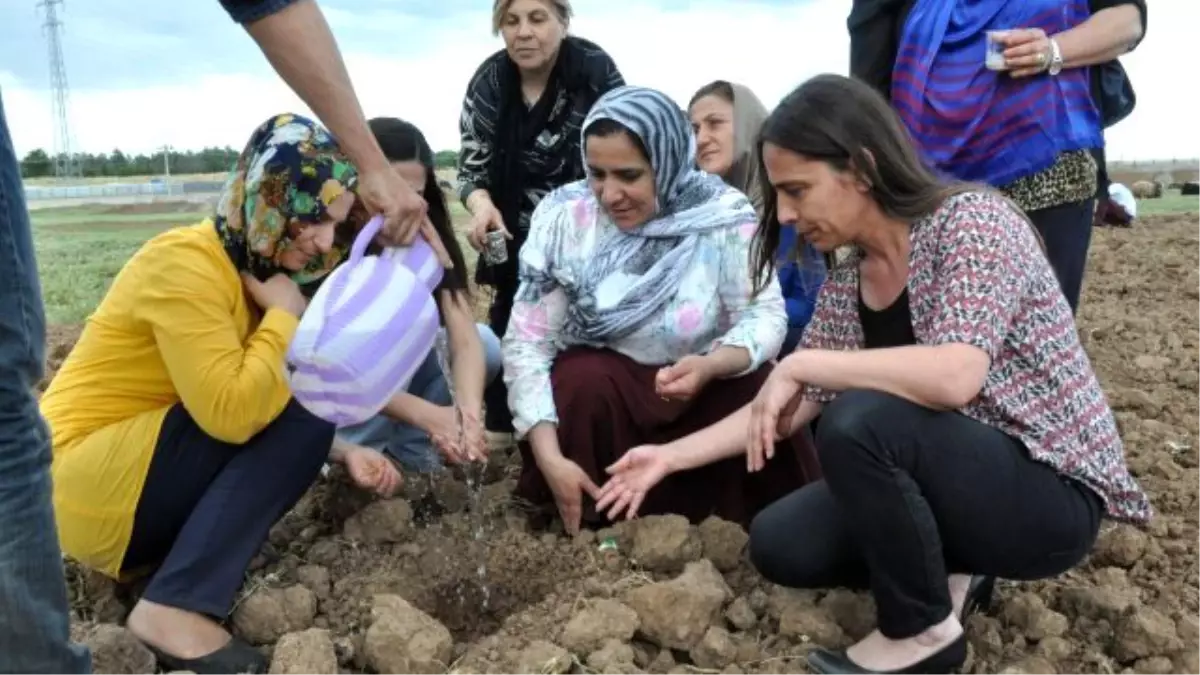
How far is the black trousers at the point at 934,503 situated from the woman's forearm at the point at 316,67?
967 mm

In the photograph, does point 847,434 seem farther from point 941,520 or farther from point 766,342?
point 766,342

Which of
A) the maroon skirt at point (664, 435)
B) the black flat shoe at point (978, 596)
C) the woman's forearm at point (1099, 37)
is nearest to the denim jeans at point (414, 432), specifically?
the maroon skirt at point (664, 435)

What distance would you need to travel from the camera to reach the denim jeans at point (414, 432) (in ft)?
11.0

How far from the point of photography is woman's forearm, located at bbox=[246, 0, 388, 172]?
1966 millimetres

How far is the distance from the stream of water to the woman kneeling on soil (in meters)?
0.13

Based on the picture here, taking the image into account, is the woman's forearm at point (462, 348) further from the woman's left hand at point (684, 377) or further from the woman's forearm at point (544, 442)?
the woman's left hand at point (684, 377)

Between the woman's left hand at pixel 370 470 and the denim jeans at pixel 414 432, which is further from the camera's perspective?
the denim jeans at pixel 414 432

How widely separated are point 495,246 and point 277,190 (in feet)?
4.02

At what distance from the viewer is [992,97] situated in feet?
9.12

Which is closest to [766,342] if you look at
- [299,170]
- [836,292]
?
[836,292]

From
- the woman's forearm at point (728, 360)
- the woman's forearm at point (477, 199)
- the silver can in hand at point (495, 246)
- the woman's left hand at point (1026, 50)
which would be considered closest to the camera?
the woman's left hand at point (1026, 50)

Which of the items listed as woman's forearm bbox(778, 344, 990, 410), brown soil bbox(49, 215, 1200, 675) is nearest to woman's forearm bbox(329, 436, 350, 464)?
brown soil bbox(49, 215, 1200, 675)

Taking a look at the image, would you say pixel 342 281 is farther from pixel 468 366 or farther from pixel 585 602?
pixel 585 602

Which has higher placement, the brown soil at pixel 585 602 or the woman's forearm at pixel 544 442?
the woman's forearm at pixel 544 442
